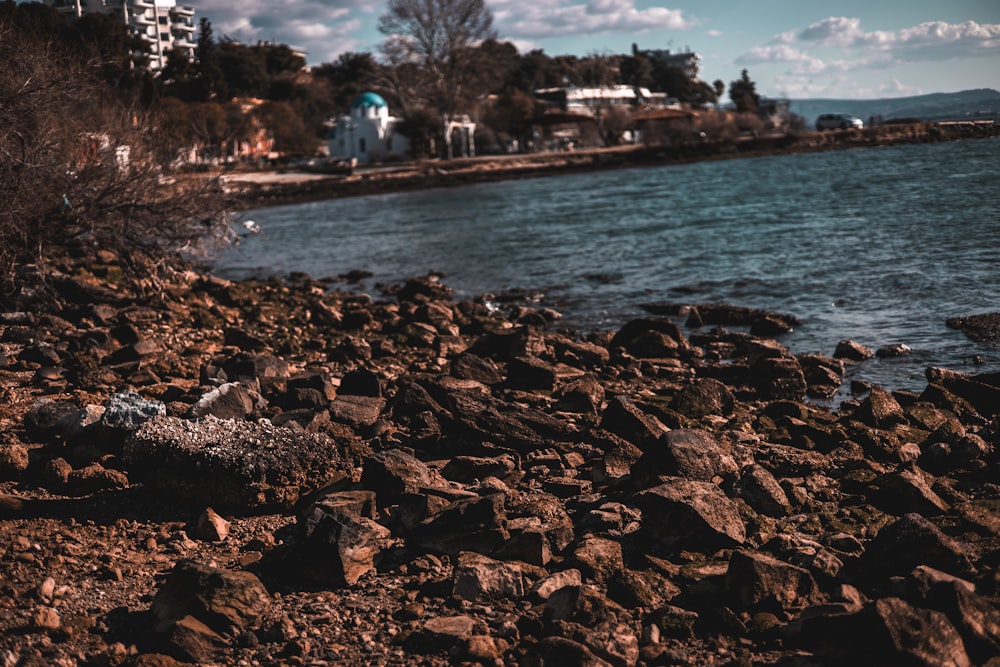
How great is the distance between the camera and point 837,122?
78750 millimetres

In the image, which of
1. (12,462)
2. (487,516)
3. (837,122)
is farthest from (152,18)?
(837,122)

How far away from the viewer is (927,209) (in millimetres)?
27328

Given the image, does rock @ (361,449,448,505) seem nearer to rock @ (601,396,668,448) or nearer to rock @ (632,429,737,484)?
rock @ (632,429,737,484)

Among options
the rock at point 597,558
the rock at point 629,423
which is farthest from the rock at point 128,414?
the rock at point 629,423

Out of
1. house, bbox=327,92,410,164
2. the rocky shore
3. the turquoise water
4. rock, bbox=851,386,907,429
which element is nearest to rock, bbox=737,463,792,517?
the rocky shore

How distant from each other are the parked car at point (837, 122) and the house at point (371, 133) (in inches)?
1394

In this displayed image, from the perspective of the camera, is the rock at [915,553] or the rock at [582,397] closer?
the rock at [915,553]

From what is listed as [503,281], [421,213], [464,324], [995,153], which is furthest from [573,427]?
[995,153]

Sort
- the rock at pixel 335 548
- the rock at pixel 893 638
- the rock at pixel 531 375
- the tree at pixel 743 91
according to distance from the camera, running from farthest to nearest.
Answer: the tree at pixel 743 91
the rock at pixel 531 375
the rock at pixel 335 548
the rock at pixel 893 638

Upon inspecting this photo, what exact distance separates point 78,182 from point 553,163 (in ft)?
167

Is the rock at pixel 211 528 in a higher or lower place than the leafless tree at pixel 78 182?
lower

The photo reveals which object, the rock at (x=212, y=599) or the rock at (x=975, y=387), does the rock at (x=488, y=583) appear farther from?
the rock at (x=975, y=387)

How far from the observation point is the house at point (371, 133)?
72.2m

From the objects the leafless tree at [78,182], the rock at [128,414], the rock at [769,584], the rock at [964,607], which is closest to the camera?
the rock at [964,607]
